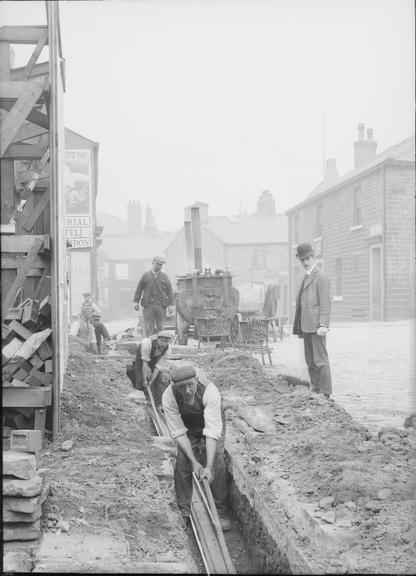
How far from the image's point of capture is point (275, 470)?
4324mm

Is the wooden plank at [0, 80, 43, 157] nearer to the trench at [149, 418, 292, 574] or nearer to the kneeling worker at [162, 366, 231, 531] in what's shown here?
the kneeling worker at [162, 366, 231, 531]

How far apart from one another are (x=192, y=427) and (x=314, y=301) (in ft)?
5.64

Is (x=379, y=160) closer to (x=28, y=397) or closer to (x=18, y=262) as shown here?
(x=18, y=262)

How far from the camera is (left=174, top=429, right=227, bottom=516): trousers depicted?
175 inches

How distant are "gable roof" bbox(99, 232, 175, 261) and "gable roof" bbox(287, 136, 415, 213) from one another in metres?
1.69

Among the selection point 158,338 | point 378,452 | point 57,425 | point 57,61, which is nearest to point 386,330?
point 158,338

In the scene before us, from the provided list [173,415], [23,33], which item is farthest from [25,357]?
[23,33]

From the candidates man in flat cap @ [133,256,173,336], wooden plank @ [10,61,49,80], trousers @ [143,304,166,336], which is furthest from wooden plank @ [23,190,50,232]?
trousers @ [143,304,166,336]

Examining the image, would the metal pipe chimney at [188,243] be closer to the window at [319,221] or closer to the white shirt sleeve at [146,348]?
the white shirt sleeve at [146,348]

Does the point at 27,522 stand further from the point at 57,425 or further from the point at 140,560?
the point at 57,425

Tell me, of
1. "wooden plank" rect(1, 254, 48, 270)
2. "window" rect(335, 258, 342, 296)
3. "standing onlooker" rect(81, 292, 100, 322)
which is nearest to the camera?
"wooden plank" rect(1, 254, 48, 270)

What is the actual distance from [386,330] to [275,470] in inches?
161

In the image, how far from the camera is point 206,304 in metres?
8.39

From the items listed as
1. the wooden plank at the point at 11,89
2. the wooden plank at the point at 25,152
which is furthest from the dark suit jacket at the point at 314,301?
the wooden plank at the point at 11,89
